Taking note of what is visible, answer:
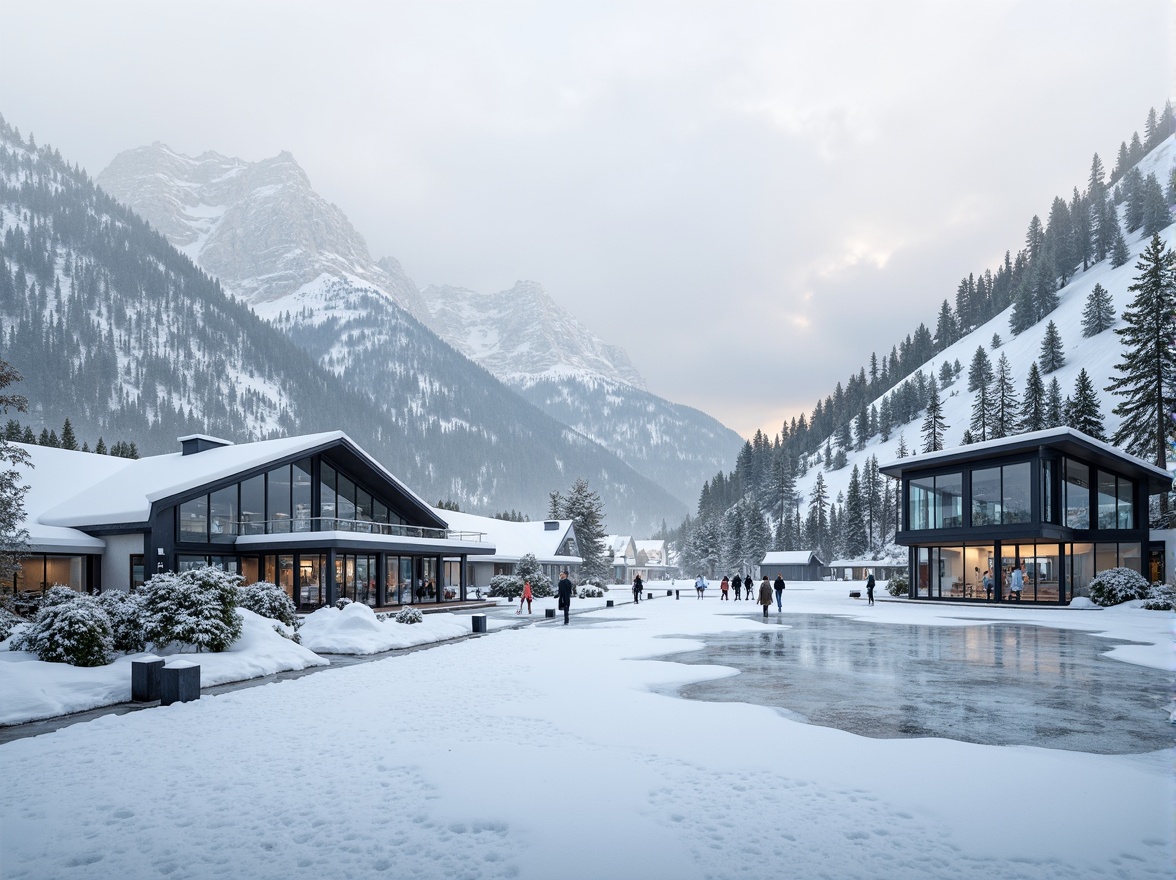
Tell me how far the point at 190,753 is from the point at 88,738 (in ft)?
6.12

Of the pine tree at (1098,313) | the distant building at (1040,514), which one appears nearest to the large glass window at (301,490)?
the distant building at (1040,514)

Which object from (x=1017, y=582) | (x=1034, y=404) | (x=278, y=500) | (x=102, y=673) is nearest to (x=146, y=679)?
(x=102, y=673)

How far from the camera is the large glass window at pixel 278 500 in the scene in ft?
105

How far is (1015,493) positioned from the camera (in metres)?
39.1

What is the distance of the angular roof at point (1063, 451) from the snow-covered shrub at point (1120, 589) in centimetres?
664

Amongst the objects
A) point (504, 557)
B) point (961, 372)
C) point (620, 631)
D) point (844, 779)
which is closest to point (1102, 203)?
point (961, 372)

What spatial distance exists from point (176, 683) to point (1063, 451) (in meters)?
42.1

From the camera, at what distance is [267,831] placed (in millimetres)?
6152

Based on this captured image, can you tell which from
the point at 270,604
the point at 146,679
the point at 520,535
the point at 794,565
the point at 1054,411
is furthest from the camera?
the point at 794,565

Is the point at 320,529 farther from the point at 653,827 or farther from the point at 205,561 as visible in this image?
the point at 653,827

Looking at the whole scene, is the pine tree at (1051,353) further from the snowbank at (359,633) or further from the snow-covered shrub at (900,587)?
the snowbank at (359,633)

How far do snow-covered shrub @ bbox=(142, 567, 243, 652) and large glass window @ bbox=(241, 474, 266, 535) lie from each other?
53.2ft

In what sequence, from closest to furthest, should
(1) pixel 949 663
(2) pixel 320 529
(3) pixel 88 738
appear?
(3) pixel 88 738
(1) pixel 949 663
(2) pixel 320 529

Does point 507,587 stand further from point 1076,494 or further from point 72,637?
point 72,637
